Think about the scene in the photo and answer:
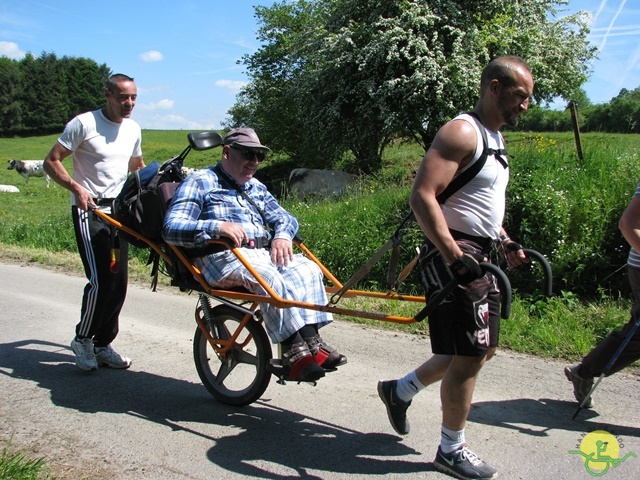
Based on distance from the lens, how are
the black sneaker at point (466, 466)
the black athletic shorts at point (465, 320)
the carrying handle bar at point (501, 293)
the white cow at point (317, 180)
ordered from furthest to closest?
the white cow at point (317, 180) → the black sneaker at point (466, 466) → the black athletic shorts at point (465, 320) → the carrying handle bar at point (501, 293)

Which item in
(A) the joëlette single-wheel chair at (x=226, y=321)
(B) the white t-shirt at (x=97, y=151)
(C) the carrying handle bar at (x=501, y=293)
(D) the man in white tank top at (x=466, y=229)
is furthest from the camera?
(B) the white t-shirt at (x=97, y=151)

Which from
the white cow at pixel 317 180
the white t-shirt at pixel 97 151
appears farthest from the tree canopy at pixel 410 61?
the white t-shirt at pixel 97 151

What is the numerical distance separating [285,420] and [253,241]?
4.06 ft

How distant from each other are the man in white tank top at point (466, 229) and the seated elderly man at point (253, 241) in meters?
0.86

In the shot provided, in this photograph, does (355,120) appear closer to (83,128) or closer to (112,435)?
(83,128)

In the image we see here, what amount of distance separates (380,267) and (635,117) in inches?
432

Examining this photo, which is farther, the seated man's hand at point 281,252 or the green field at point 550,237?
the green field at point 550,237

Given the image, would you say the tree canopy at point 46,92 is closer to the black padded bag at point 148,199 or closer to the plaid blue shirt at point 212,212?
the black padded bag at point 148,199

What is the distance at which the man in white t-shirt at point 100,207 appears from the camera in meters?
4.83

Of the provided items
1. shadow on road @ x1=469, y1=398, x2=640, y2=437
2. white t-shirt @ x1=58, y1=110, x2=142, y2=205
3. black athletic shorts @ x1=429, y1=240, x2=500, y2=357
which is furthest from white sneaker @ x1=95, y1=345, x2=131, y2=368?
black athletic shorts @ x1=429, y1=240, x2=500, y2=357

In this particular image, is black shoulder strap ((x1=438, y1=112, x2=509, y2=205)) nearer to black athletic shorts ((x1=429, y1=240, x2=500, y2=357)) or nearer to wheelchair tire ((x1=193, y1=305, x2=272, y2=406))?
black athletic shorts ((x1=429, y1=240, x2=500, y2=357))

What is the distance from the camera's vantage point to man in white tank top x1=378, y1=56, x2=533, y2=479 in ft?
9.44

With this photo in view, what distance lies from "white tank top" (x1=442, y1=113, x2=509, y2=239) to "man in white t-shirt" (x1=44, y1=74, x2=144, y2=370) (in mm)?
2850

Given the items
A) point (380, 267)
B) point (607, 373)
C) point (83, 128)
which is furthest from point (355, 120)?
point (607, 373)
